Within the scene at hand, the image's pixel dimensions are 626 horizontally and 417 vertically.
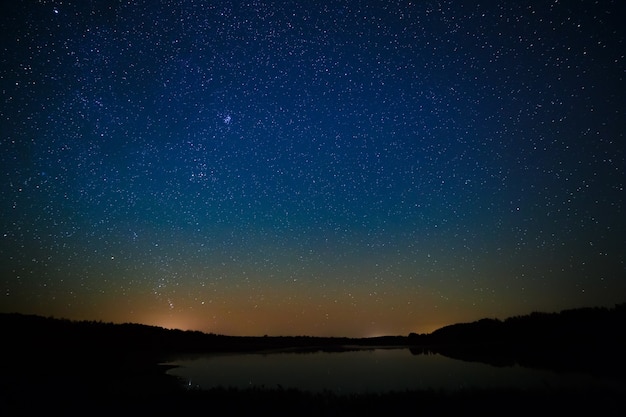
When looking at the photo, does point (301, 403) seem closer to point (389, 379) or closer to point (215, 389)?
point (215, 389)

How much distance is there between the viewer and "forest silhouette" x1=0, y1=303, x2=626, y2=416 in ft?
38.3

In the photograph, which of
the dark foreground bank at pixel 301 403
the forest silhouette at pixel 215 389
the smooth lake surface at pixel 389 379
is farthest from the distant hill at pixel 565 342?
the dark foreground bank at pixel 301 403

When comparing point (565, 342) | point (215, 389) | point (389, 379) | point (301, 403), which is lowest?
point (301, 403)

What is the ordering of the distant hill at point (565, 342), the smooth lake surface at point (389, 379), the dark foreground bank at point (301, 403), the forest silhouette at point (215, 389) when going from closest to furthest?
the dark foreground bank at point (301, 403), the forest silhouette at point (215, 389), the smooth lake surface at point (389, 379), the distant hill at point (565, 342)

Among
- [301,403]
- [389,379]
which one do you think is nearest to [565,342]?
[389,379]

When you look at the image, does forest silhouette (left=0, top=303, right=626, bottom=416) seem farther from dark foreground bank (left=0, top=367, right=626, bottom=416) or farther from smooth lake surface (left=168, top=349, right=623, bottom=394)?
smooth lake surface (left=168, top=349, right=623, bottom=394)

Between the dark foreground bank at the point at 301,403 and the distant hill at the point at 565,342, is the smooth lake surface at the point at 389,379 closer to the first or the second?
the dark foreground bank at the point at 301,403

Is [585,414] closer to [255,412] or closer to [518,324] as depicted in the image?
[255,412]

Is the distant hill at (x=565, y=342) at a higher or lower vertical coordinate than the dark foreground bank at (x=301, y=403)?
higher

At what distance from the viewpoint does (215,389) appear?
15.9 m

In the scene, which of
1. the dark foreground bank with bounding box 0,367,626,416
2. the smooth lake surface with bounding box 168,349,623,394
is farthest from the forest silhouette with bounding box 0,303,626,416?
the smooth lake surface with bounding box 168,349,623,394

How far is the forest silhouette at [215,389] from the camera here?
11.7 m

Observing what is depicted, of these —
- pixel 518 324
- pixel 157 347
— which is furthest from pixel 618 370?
pixel 157 347

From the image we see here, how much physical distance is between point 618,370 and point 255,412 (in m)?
18.0
